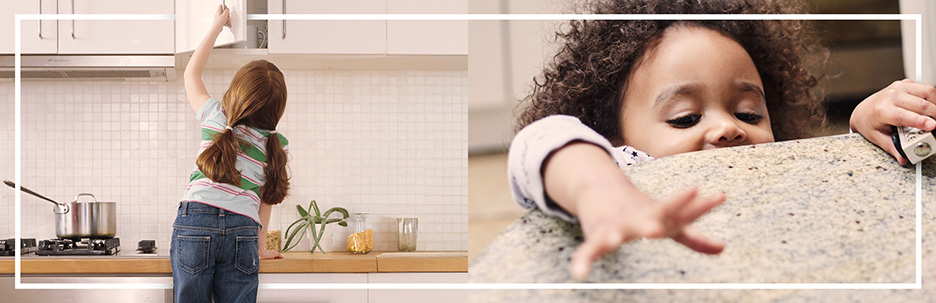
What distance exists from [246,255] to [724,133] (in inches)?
37.6

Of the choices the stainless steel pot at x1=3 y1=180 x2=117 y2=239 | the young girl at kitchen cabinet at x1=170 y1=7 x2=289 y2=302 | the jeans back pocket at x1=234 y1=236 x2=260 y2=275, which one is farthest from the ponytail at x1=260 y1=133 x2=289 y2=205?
the stainless steel pot at x1=3 y1=180 x2=117 y2=239

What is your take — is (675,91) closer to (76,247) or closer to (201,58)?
(201,58)

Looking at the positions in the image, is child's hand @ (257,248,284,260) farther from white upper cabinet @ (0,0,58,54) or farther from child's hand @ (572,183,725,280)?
child's hand @ (572,183,725,280)

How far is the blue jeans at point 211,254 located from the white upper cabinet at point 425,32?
632 mm

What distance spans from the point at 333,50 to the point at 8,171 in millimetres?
1036

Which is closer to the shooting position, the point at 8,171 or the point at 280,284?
the point at 280,284

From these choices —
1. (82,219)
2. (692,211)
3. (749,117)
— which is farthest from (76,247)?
(692,211)

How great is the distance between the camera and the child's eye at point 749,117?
0.92 meters

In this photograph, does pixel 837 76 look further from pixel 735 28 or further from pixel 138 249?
pixel 138 249

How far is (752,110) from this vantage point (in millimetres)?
923

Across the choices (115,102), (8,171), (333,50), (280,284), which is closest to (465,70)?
(333,50)

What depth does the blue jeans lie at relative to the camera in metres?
1.31

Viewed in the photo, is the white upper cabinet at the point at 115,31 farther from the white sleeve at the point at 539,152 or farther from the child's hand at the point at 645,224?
the child's hand at the point at 645,224

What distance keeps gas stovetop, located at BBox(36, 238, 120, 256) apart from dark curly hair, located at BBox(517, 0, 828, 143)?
50.6 inches
